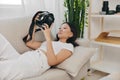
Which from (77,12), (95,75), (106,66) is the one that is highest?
(77,12)

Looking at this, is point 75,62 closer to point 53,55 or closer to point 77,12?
point 53,55

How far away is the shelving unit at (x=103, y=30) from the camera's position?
8.25 ft

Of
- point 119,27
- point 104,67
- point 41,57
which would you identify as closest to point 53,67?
point 41,57

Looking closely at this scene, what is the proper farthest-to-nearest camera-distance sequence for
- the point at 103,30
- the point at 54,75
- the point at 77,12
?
the point at 103,30, the point at 77,12, the point at 54,75

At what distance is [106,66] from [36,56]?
48.4 inches

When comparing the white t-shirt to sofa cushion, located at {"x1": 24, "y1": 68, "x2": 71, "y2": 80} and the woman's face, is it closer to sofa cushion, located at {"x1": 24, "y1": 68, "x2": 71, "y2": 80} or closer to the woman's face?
the woman's face

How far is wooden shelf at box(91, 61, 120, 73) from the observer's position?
247cm

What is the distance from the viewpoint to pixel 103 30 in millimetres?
2744

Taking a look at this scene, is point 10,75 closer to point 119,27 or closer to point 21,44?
point 21,44

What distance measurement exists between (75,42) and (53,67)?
0.41m

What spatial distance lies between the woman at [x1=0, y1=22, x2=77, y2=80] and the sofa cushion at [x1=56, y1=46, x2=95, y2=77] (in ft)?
0.15

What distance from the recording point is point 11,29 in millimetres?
1913


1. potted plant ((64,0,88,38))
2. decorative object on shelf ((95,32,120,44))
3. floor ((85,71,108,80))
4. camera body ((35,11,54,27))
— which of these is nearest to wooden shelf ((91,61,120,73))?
floor ((85,71,108,80))

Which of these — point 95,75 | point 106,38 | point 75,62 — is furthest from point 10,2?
point 95,75
